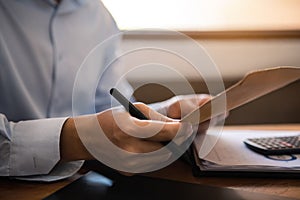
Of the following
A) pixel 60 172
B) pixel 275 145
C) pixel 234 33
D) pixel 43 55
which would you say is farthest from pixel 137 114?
pixel 234 33

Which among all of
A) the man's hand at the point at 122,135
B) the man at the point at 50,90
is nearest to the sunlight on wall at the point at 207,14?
the man at the point at 50,90

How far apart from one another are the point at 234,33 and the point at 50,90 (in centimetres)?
74

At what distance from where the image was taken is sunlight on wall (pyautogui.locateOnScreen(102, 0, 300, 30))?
142 cm

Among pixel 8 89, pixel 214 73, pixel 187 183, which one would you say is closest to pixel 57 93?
pixel 8 89

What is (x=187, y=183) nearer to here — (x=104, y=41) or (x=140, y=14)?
(x=104, y=41)

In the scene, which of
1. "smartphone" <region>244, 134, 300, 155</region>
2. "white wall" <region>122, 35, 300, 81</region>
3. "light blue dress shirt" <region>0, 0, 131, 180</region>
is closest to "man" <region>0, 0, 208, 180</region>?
"light blue dress shirt" <region>0, 0, 131, 180</region>

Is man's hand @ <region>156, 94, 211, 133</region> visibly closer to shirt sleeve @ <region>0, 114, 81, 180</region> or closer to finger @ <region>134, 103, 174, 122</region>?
finger @ <region>134, 103, 174, 122</region>

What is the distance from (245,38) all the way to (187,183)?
90 cm

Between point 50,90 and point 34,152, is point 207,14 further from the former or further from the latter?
point 34,152

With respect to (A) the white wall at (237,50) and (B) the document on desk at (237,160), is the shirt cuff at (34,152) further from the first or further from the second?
(A) the white wall at (237,50)

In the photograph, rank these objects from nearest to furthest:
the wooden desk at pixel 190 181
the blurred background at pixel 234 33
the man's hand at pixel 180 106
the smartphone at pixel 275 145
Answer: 1. the wooden desk at pixel 190 181
2. the smartphone at pixel 275 145
3. the man's hand at pixel 180 106
4. the blurred background at pixel 234 33

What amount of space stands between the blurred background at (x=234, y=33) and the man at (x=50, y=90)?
0.28 metres

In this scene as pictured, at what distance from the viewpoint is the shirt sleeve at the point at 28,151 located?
66 cm

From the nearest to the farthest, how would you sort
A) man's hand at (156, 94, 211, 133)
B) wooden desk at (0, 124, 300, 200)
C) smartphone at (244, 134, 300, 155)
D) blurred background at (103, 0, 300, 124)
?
wooden desk at (0, 124, 300, 200) → smartphone at (244, 134, 300, 155) → man's hand at (156, 94, 211, 133) → blurred background at (103, 0, 300, 124)
